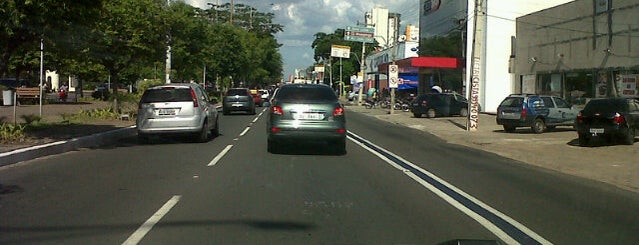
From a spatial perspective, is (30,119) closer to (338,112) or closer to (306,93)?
(306,93)

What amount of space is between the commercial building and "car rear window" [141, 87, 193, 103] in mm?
18405

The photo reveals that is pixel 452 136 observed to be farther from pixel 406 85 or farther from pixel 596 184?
pixel 406 85

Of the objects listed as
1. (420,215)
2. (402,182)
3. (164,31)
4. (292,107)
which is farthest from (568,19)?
(420,215)

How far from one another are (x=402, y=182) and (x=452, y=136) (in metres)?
13.7

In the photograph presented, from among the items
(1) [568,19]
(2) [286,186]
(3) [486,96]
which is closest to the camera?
(2) [286,186]

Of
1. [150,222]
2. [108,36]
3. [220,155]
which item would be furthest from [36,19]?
[108,36]

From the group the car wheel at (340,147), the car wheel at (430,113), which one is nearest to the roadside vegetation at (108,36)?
the car wheel at (340,147)

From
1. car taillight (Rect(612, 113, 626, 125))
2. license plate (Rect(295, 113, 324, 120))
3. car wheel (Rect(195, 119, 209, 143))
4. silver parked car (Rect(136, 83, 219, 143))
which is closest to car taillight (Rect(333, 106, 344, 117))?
license plate (Rect(295, 113, 324, 120))

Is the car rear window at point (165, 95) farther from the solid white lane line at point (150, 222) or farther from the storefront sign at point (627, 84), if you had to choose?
the storefront sign at point (627, 84)

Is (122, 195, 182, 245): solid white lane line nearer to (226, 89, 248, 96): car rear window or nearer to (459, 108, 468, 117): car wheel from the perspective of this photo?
(226, 89, 248, 96): car rear window

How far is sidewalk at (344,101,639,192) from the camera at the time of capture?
13.4 metres

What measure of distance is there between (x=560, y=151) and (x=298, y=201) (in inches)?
453

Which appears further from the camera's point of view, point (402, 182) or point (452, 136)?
point (452, 136)

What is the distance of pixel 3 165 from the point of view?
40.7 ft
